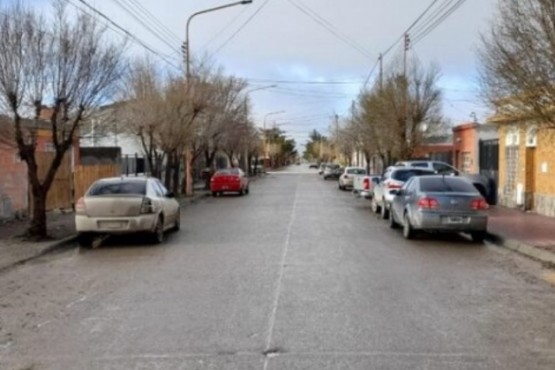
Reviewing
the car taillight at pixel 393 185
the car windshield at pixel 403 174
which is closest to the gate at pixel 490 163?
the car windshield at pixel 403 174

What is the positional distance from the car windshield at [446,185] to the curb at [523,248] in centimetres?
120

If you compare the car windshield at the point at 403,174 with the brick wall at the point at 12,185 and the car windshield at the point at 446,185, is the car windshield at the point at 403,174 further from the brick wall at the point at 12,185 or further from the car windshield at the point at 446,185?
the brick wall at the point at 12,185

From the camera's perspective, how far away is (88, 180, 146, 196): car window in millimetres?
17234

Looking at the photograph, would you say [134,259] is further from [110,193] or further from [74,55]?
[74,55]

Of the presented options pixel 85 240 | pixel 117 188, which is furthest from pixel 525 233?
pixel 85 240

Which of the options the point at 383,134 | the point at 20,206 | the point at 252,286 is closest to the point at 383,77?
the point at 383,134

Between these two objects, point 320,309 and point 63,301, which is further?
point 63,301

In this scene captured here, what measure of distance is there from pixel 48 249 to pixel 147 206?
225 centimetres

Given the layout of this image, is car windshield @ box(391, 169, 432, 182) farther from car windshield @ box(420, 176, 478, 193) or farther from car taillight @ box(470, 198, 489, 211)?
car taillight @ box(470, 198, 489, 211)

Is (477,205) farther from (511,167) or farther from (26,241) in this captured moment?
(511,167)

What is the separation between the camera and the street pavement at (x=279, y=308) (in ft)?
23.1

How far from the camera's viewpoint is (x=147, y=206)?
55.4 feet

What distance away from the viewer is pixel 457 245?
1695cm

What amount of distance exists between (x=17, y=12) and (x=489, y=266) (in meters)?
11.0
